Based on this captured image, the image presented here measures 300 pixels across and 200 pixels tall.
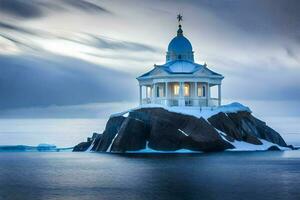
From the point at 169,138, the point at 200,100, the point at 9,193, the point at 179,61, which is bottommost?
the point at 9,193

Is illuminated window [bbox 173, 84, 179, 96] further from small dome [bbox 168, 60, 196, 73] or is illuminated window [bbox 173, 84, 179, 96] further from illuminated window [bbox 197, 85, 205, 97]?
illuminated window [bbox 197, 85, 205, 97]

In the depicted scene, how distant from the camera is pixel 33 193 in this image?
67188mm

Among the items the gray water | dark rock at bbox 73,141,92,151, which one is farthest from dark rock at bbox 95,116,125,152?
the gray water

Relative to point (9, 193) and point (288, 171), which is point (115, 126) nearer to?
point (288, 171)

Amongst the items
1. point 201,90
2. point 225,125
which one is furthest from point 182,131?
point 201,90

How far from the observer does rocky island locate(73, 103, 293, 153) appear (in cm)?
13900

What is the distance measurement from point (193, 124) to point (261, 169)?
47.3 metres

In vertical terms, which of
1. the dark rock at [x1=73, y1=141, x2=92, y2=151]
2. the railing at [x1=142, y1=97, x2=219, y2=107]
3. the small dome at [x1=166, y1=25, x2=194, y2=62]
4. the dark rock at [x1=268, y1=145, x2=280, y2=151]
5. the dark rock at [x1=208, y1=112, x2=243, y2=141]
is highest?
the small dome at [x1=166, y1=25, x2=194, y2=62]

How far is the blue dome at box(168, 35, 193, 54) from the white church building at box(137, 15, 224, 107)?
366cm

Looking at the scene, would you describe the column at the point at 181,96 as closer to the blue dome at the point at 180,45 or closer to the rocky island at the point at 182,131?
the rocky island at the point at 182,131

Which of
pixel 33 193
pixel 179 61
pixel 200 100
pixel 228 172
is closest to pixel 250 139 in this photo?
pixel 200 100

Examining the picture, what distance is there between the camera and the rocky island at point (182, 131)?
139 meters

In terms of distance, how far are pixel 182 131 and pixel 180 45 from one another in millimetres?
35823

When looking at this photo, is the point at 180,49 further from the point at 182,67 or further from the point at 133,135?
the point at 133,135
